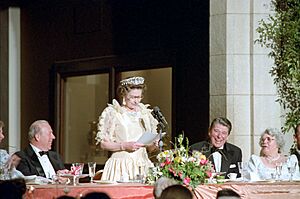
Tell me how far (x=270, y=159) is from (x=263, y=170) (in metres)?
0.18

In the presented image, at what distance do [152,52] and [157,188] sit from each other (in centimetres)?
507

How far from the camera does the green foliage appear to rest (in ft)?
28.2

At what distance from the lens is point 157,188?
5.29m

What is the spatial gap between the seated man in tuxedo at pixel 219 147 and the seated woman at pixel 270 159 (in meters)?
0.17

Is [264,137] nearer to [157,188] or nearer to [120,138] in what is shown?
[120,138]

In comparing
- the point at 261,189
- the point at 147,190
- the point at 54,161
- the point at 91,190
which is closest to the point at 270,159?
the point at 261,189

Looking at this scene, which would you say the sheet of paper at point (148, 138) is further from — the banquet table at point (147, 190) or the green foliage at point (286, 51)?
the green foliage at point (286, 51)

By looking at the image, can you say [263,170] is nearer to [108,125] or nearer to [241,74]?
[108,125]

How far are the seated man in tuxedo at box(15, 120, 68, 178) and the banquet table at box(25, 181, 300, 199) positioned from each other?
0.60 metres

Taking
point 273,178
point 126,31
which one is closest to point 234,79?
point 273,178

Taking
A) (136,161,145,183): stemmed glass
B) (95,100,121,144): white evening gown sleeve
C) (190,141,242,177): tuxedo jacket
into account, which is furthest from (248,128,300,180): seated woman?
(95,100,121,144): white evening gown sleeve

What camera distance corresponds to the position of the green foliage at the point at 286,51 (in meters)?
8.60

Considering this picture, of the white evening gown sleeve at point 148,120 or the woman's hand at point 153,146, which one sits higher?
the white evening gown sleeve at point 148,120

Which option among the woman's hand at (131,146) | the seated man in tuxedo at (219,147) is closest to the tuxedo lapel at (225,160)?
the seated man in tuxedo at (219,147)
